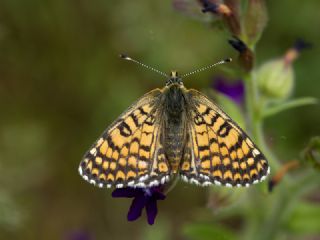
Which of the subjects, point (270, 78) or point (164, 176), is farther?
point (270, 78)

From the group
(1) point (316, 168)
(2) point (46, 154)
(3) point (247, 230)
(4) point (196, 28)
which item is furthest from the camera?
(4) point (196, 28)

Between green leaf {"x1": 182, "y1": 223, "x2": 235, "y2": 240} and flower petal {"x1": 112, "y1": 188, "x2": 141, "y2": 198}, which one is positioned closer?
flower petal {"x1": 112, "y1": 188, "x2": 141, "y2": 198}

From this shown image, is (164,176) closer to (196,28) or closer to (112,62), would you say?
(112,62)

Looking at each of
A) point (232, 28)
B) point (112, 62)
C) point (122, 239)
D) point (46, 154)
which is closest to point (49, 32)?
point (112, 62)

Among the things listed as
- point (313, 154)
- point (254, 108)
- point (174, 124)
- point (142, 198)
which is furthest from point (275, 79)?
point (142, 198)

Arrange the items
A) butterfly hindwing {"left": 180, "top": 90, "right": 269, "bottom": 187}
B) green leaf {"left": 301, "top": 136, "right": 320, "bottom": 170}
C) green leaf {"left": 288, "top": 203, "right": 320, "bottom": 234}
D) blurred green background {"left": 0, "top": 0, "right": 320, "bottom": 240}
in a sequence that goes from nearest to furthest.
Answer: butterfly hindwing {"left": 180, "top": 90, "right": 269, "bottom": 187} → green leaf {"left": 301, "top": 136, "right": 320, "bottom": 170} → green leaf {"left": 288, "top": 203, "right": 320, "bottom": 234} → blurred green background {"left": 0, "top": 0, "right": 320, "bottom": 240}

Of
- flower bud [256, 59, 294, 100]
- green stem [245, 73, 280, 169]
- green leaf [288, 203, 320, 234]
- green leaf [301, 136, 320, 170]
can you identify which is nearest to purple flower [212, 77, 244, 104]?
flower bud [256, 59, 294, 100]

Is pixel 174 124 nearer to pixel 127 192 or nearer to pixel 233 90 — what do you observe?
pixel 127 192

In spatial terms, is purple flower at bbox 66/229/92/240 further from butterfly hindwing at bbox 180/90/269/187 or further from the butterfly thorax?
butterfly hindwing at bbox 180/90/269/187
